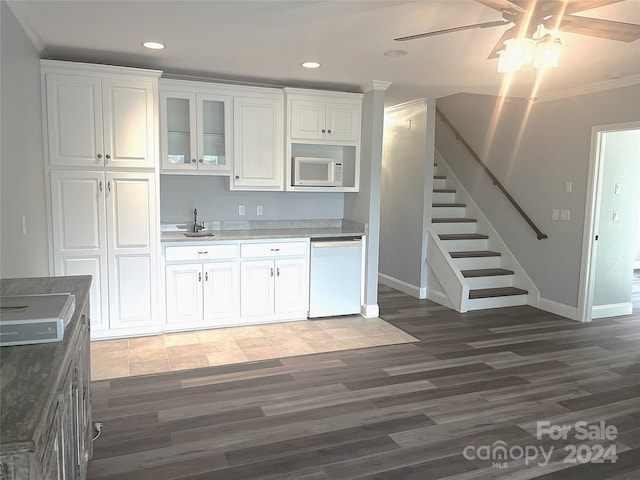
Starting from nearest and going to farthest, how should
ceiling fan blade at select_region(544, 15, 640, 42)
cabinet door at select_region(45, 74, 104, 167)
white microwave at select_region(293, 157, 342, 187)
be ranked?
ceiling fan blade at select_region(544, 15, 640, 42), cabinet door at select_region(45, 74, 104, 167), white microwave at select_region(293, 157, 342, 187)

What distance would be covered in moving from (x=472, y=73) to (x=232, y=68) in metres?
2.23

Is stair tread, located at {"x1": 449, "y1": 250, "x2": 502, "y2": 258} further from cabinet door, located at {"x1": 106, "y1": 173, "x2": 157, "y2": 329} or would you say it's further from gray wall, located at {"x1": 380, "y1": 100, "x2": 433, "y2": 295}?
cabinet door, located at {"x1": 106, "y1": 173, "x2": 157, "y2": 329}

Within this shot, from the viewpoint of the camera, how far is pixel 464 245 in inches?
247

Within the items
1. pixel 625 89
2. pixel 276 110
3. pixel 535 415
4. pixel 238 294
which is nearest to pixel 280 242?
pixel 238 294

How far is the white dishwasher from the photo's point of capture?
16.5ft

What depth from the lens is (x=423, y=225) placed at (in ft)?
19.6

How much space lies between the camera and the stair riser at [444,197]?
22.7 feet

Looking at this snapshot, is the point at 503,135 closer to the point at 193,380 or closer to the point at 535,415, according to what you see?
the point at 535,415

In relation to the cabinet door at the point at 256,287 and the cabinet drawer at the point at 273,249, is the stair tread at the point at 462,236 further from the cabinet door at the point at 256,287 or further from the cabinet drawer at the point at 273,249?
the cabinet door at the point at 256,287

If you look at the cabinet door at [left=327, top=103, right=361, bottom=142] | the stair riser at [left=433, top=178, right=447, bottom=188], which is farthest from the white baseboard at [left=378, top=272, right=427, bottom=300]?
the cabinet door at [left=327, top=103, right=361, bottom=142]

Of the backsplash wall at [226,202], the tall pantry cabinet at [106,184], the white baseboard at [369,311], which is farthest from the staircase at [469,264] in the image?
the tall pantry cabinet at [106,184]

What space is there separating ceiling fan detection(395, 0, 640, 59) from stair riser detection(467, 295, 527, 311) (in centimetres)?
359

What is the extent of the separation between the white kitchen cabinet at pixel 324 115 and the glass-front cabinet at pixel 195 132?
677mm

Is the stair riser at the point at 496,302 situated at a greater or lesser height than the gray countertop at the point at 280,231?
lesser
